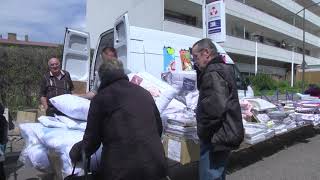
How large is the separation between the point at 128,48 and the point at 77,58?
190cm

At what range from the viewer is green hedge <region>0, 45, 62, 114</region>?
52.9 feet

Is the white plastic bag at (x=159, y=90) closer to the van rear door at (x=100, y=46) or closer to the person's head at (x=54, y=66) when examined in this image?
the person's head at (x=54, y=66)

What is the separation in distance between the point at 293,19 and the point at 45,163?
63286mm

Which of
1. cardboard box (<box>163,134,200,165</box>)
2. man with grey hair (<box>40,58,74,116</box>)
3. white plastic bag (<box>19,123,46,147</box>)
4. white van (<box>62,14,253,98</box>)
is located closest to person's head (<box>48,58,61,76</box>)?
man with grey hair (<box>40,58,74,116</box>)

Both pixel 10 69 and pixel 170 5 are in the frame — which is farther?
pixel 170 5

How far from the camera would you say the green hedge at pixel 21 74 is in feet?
52.9

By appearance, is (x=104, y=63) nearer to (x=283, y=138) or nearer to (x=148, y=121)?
(x=148, y=121)

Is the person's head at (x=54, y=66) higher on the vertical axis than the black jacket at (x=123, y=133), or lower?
higher

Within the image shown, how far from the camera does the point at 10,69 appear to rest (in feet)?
53.4

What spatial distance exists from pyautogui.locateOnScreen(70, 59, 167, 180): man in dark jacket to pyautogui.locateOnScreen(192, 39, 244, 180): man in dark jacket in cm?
82

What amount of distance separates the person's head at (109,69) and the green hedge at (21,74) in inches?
503

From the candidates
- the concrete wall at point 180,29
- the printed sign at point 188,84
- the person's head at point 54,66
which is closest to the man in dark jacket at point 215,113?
the printed sign at point 188,84

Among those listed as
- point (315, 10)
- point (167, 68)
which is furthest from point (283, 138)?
point (315, 10)

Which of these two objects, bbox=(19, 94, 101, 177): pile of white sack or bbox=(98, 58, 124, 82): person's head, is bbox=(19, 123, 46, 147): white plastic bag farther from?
bbox=(98, 58, 124, 82): person's head
